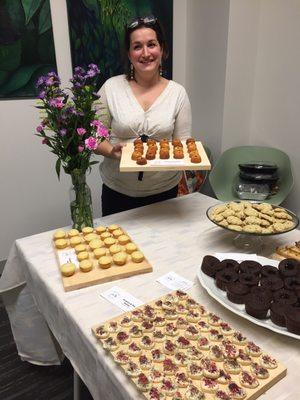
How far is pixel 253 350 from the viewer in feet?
2.53

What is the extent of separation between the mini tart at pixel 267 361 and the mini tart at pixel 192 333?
15cm

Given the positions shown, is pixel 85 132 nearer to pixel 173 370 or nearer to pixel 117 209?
pixel 117 209

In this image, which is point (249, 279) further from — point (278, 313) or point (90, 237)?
point (90, 237)

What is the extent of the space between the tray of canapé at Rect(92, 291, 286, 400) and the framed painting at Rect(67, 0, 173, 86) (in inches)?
79.9

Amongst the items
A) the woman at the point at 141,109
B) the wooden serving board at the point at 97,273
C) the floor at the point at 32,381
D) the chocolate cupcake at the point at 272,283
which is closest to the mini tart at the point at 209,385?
the chocolate cupcake at the point at 272,283

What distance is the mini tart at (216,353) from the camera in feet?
2.47

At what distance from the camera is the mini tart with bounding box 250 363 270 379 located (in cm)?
71

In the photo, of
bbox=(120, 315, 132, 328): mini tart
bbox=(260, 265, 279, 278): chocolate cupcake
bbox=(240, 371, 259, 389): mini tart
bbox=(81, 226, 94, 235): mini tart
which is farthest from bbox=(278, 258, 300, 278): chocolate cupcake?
bbox=(81, 226, 94, 235): mini tart

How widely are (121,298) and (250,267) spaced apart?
Result: 1.27 feet

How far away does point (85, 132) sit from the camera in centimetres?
121

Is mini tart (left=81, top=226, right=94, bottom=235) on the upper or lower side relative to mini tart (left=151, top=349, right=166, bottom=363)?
lower

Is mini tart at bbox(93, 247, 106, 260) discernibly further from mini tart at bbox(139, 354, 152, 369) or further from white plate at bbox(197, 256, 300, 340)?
mini tart at bbox(139, 354, 152, 369)

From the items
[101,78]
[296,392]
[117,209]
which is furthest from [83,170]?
[101,78]

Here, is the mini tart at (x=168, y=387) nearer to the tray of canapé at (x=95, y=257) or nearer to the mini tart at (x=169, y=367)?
the mini tart at (x=169, y=367)
